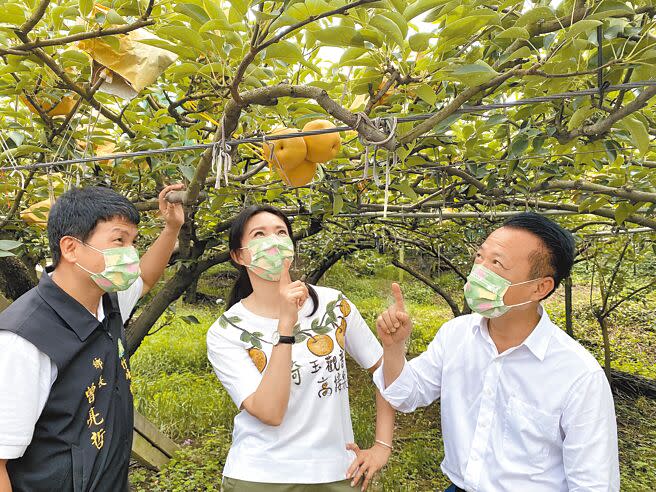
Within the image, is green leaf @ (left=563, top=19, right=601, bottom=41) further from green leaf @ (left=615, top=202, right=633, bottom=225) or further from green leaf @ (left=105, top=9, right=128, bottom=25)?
green leaf @ (left=615, top=202, right=633, bottom=225)

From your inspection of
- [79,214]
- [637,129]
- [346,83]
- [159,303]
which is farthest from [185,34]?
[159,303]

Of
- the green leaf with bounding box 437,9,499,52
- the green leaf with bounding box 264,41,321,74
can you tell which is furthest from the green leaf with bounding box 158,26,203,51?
the green leaf with bounding box 437,9,499,52

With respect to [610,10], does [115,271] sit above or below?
below

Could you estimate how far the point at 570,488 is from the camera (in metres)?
A: 0.85

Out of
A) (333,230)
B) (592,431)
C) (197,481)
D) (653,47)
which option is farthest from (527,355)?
(333,230)

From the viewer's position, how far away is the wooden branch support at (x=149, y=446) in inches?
96.6

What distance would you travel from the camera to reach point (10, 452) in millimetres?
808

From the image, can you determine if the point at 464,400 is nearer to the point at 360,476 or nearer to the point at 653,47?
the point at 360,476

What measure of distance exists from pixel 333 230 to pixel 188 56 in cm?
310

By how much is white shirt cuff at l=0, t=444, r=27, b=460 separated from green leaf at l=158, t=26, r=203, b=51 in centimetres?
74

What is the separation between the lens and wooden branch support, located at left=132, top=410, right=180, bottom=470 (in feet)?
8.05

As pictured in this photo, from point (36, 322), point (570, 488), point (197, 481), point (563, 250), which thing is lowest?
point (197, 481)

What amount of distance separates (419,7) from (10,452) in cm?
98

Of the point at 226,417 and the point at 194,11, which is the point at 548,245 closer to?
the point at 194,11
